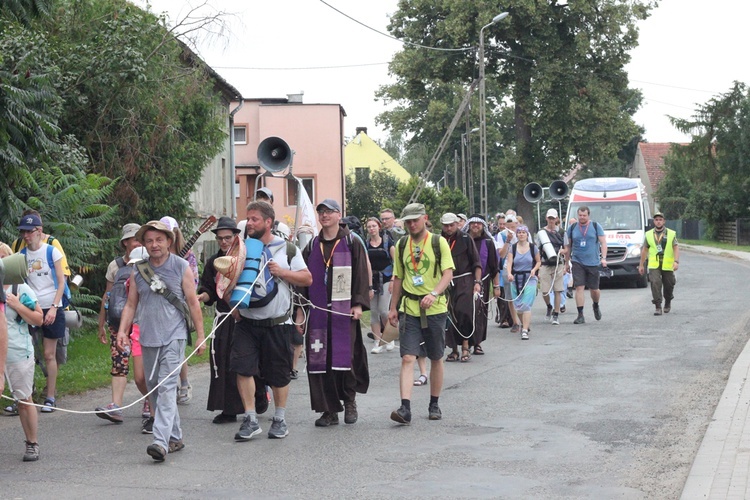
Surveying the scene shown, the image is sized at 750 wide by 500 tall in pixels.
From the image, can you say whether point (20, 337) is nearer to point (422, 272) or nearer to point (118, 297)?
point (118, 297)

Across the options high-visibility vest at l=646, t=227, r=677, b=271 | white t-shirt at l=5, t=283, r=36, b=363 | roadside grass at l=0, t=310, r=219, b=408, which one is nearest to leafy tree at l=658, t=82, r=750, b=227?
high-visibility vest at l=646, t=227, r=677, b=271

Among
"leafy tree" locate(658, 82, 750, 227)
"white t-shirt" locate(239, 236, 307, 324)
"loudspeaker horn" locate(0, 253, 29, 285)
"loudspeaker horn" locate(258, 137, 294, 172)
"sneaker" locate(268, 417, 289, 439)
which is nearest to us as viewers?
"loudspeaker horn" locate(0, 253, 29, 285)

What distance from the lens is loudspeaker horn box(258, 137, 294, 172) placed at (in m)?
12.5

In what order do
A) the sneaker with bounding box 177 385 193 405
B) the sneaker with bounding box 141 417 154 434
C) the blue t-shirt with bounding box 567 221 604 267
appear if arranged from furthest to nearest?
the blue t-shirt with bounding box 567 221 604 267
the sneaker with bounding box 177 385 193 405
the sneaker with bounding box 141 417 154 434

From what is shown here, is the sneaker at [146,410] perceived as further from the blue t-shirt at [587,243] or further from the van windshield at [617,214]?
the van windshield at [617,214]

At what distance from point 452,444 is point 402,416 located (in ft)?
2.66

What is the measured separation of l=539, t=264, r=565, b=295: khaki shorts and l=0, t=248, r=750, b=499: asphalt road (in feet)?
17.0

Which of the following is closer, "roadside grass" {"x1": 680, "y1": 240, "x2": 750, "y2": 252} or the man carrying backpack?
the man carrying backpack

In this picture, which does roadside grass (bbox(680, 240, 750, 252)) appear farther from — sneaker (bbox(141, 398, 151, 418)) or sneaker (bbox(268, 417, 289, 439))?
sneaker (bbox(268, 417, 289, 439))

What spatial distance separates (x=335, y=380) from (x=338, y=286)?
31.2 inches

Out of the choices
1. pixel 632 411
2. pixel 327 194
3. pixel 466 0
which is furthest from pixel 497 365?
pixel 327 194

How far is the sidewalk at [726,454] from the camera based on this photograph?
6535 millimetres

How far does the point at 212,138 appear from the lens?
20422 mm

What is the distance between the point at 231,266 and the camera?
831cm
